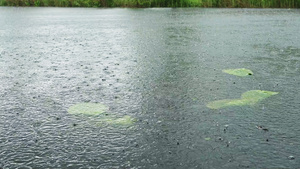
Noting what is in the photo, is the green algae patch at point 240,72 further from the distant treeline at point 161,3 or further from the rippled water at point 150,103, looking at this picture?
the distant treeline at point 161,3

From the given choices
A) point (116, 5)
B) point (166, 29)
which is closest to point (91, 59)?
point (166, 29)

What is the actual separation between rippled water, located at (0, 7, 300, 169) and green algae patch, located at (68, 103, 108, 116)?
0.21 feet

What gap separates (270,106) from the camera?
269 centimetres

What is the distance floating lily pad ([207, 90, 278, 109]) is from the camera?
2.72 metres

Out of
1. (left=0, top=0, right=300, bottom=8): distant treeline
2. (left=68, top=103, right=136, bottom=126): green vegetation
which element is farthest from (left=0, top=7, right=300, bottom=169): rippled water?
(left=0, top=0, right=300, bottom=8): distant treeline

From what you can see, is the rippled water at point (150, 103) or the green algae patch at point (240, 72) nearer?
the rippled water at point (150, 103)

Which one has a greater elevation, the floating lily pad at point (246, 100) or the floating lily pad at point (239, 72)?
the floating lily pad at point (239, 72)

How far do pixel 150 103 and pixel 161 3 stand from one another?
505 inches

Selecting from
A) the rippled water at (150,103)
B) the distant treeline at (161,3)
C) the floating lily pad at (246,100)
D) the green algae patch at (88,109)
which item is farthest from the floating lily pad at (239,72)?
the distant treeline at (161,3)

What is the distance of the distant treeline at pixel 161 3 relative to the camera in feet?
44.3

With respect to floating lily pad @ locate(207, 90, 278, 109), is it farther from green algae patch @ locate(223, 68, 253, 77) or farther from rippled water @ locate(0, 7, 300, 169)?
green algae patch @ locate(223, 68, 253, 77)

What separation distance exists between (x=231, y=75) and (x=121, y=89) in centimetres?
124

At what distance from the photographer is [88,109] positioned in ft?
8.63

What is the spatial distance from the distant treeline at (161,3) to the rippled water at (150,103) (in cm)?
828
